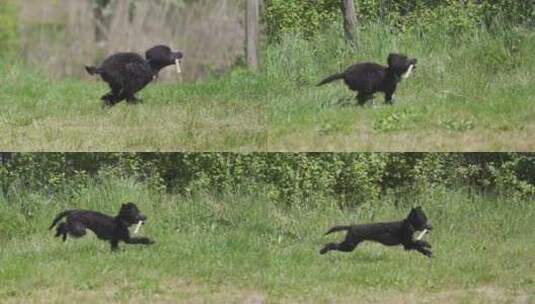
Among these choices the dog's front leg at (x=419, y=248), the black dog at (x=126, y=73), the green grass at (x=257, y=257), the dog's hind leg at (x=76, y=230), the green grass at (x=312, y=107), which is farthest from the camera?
the dog's hind leg at (x=76, y=230)

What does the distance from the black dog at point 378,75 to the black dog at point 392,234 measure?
3.08 feet

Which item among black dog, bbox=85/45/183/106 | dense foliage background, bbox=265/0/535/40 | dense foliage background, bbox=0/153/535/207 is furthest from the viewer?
dense foliage background, bbox=0/153/535/207

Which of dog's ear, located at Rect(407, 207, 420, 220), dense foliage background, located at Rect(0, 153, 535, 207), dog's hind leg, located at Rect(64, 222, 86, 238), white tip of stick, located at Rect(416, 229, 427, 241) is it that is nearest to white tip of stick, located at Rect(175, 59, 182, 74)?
dense foliage background, located at Rect(0, 153, 535, 207)

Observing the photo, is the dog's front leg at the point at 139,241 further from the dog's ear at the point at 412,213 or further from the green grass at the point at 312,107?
the dog's ear at the point at 412,213

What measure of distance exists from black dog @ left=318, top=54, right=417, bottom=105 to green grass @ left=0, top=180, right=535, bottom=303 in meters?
1.05

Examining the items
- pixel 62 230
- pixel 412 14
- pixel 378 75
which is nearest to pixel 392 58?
pixel 378 75

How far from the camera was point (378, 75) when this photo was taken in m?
7.52

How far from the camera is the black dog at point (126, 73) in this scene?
25.1 ft

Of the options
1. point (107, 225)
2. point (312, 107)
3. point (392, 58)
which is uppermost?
point (392, 58)

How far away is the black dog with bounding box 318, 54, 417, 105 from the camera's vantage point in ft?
24.6

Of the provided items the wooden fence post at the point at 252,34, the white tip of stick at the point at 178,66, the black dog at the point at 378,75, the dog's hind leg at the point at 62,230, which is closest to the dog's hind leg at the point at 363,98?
the black dog at the point at 378,75

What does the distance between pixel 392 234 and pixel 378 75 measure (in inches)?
45.3

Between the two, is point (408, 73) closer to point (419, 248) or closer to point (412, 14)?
point (412, 14)

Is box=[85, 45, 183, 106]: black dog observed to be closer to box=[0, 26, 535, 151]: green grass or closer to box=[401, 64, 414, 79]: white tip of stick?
box=[0, 26, 535, 151]: green grass
